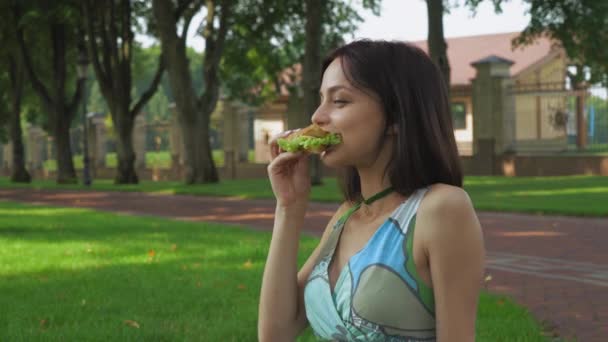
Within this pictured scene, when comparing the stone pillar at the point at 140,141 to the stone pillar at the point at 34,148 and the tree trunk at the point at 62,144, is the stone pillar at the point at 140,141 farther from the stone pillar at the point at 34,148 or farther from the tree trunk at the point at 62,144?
the stone pillar at the point at 34,148

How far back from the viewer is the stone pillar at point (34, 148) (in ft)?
185

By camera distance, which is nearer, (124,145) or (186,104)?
(186,104)

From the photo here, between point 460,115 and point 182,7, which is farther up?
point 182,7

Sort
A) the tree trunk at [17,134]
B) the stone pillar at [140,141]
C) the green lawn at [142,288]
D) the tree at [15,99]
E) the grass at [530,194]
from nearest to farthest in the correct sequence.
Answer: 1. the green lawn at [142,288]
2. the grass at [530,194]
3. the tree at [15,99]
4. the tree trunk at [17,134]
5. the stone pillar at [140,141]

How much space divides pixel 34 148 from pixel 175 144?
56.3ft

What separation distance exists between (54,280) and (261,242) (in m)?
3.21

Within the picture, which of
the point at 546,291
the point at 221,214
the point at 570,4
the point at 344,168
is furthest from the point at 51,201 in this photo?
the point at 344,168

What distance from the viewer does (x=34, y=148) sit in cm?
5716

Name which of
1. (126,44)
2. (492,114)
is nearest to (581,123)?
(492,114)

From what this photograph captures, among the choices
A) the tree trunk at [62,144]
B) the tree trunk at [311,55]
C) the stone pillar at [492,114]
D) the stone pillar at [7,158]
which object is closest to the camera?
the tree trunk at [311,55]

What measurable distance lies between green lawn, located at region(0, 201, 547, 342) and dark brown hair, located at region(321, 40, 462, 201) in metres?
3.11

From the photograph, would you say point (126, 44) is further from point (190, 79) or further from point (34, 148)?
point (34, 148)

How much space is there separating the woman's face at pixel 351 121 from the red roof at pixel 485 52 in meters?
43.6

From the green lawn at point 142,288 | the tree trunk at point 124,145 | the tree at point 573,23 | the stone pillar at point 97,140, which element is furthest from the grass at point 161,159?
the green lawn at point 142,288
